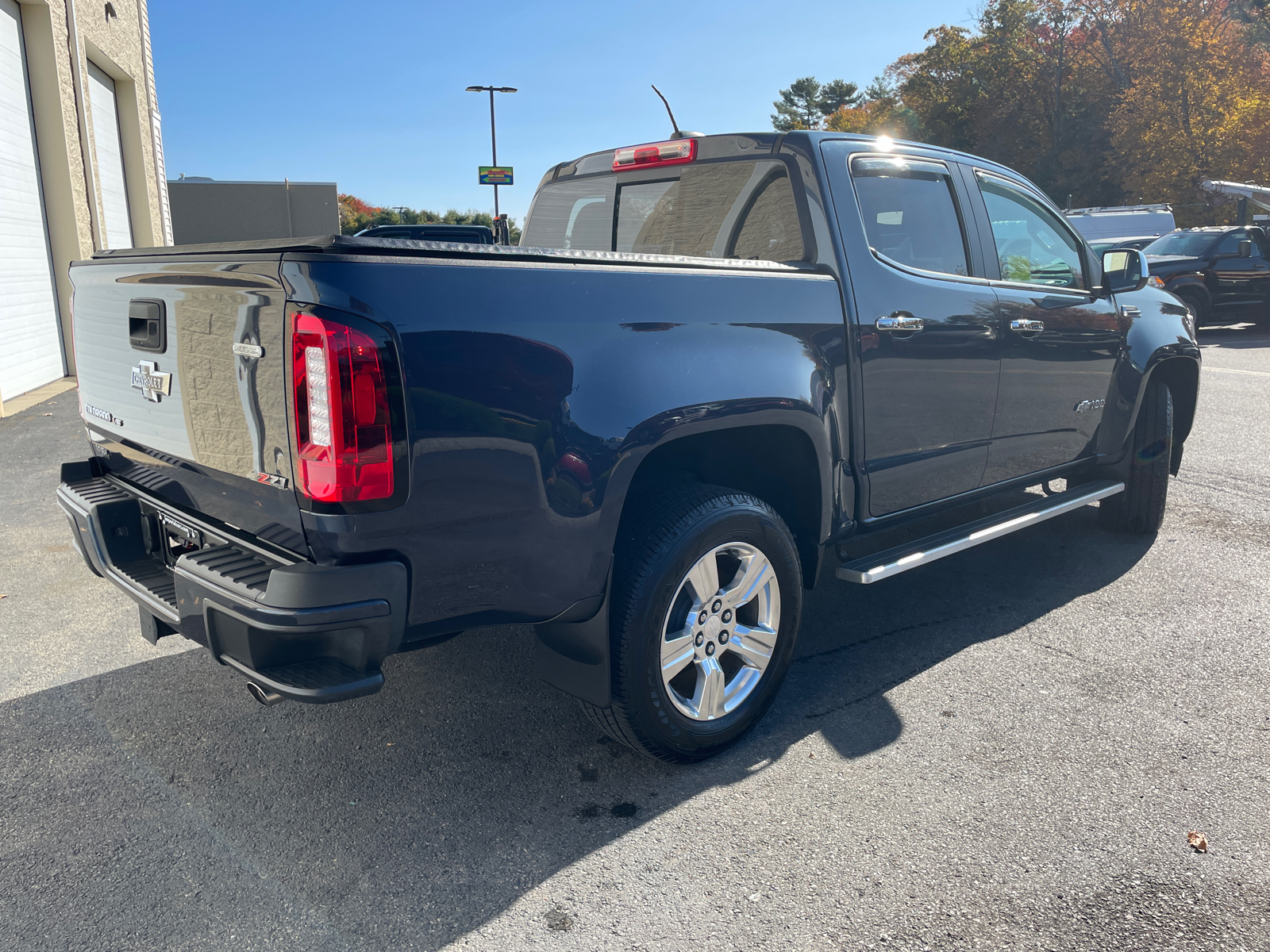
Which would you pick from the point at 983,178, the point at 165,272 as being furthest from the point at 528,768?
the point at 983,178

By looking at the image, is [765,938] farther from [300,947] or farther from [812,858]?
[300,947]

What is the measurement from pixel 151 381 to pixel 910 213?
280cm

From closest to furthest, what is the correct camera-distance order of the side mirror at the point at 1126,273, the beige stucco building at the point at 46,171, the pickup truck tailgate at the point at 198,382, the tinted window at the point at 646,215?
the pickup truck tailgate at the point at 198,382, the tinted window at the point at 646,215, the side mirror at the point at 1126,273, the beige stucco building at the point at 46,171

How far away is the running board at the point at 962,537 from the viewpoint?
11.0 feet

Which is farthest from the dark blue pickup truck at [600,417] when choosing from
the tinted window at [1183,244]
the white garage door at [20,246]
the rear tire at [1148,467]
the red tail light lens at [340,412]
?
the tinted window at [1183,244]

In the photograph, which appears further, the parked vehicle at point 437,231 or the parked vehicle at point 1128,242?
the parked vehicle at point 1128,242

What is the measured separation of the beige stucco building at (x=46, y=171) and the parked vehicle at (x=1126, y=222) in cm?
1835

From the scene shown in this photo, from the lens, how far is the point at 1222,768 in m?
2.94

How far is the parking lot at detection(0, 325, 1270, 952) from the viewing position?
2256mm

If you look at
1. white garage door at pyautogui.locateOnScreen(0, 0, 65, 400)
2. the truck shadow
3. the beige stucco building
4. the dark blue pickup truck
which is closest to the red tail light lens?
the dark blue pickup truck

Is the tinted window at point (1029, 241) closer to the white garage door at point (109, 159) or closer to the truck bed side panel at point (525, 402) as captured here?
the truck bed side panel at point (525, 402)

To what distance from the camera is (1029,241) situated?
4359 mm

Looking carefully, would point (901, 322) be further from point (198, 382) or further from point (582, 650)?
point (198, 382)

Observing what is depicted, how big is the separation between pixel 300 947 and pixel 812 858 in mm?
1285
